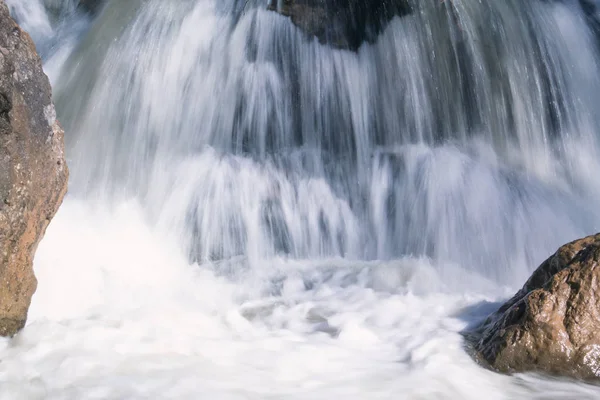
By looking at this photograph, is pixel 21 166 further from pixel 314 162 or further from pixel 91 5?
pixel 91 5

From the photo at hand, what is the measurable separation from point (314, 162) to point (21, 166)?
4.33 meters

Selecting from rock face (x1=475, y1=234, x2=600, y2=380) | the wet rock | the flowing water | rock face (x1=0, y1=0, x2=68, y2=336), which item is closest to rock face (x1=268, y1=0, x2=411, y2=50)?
the flowing water

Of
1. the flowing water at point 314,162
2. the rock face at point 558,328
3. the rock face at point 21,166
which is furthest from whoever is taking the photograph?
the flowing water at point 314,162

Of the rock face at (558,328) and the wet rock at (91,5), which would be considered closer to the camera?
the rock face at (558,328)

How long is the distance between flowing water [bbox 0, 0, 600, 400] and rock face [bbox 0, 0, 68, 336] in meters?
0.78

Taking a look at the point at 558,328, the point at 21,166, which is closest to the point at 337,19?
the point at 21,166

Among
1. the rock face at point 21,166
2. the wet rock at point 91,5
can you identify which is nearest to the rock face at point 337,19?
the wet rock at point 91,5

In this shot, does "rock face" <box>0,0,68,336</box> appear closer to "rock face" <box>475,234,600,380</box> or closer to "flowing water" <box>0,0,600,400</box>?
"flowing water" <box>0,0,600,400</box>

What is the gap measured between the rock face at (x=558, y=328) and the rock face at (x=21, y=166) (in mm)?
2677

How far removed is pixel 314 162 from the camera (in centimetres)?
711

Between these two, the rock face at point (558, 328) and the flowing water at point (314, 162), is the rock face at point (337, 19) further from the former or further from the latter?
the rock face at point (558, 328)

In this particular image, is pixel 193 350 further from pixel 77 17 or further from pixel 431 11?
pixel 77 17

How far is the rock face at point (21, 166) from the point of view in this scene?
309 cm

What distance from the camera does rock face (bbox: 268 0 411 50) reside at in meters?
7.43
